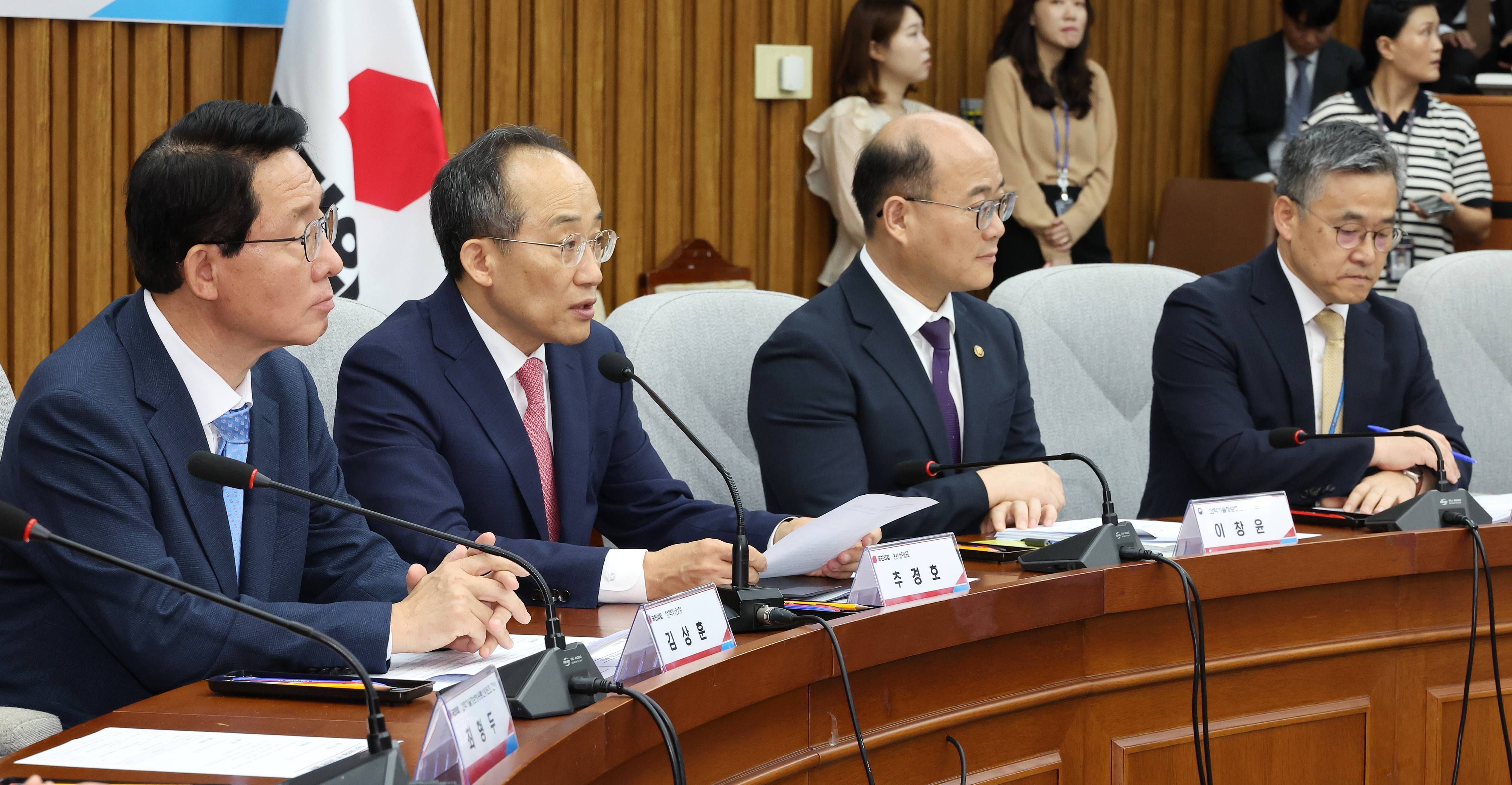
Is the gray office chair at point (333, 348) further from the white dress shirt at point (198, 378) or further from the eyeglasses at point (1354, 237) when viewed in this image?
the eyeglasses at point (1354, 237)

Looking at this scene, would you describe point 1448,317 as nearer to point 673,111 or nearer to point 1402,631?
point 1402,631

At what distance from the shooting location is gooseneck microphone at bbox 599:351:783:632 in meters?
1.69

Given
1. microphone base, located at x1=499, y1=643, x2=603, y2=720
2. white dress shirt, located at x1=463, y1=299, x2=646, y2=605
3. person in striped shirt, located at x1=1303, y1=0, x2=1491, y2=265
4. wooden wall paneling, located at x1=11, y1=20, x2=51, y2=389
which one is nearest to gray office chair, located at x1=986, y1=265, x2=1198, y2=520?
white dress shirt, located at x1=463, y1=299, x2=646, y2=605

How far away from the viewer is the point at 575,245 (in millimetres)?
2287

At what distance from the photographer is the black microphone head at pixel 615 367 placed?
2025 mm

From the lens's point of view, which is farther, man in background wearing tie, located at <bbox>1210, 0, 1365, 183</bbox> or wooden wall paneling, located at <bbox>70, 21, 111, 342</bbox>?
man in background wearing tie, located at <bbox>1210, 0, 1365, 183</bbox>

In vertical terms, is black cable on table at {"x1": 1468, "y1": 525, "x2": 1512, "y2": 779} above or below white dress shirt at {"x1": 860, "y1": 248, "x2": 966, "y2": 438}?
below

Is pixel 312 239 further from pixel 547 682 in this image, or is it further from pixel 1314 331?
pixel 1314 331

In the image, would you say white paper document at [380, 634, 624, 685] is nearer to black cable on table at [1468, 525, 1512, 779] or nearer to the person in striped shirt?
black cable on table at [1468, 525, 1512, 779]

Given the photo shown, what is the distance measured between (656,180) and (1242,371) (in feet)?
7.19

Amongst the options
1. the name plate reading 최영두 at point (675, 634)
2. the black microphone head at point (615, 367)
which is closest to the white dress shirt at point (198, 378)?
the black microphone head at point (615, 367)

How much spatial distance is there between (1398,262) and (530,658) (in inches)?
156

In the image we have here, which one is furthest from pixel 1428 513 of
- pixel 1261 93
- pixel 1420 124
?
pixel 1261 93

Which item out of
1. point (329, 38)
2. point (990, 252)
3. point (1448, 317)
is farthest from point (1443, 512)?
point (329, 38)
